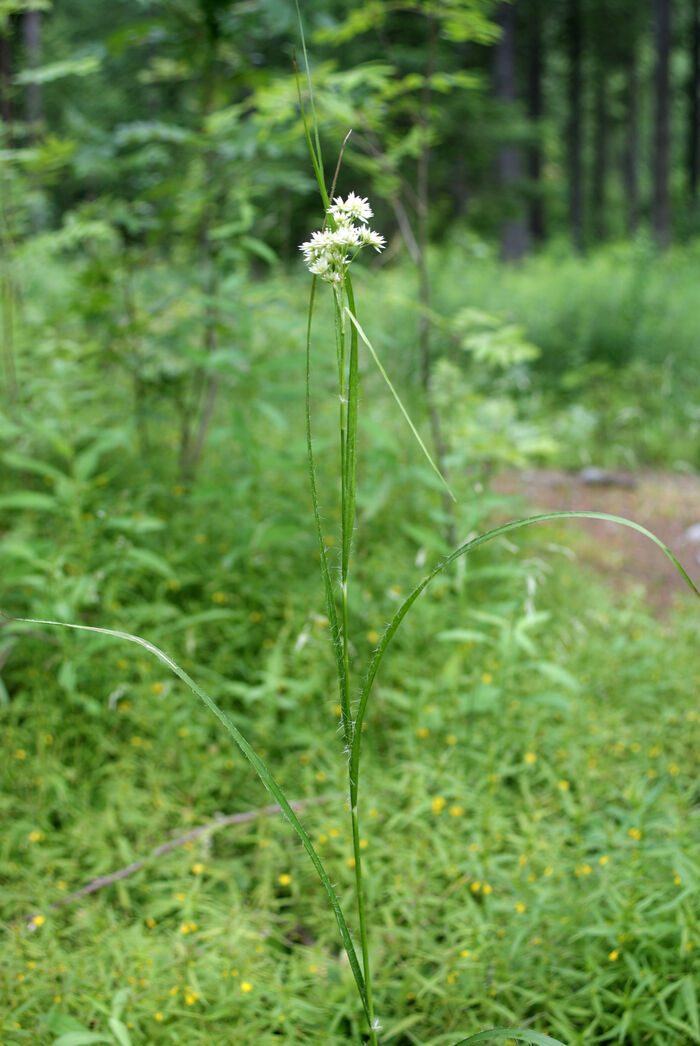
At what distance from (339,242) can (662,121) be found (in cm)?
1583

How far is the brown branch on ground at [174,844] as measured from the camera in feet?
5.61

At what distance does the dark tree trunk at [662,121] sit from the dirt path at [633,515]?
10.9 meters

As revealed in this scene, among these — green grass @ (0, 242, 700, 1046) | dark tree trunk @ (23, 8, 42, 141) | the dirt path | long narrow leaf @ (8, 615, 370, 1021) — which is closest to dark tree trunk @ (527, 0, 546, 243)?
dark tree trunk @ (23, 8, 42, 141)

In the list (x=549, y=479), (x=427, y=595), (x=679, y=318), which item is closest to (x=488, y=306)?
(x=679, y=318)

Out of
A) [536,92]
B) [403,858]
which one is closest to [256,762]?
[403,858]

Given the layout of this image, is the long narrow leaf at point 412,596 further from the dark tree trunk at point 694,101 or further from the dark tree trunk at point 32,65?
the dark tree trunk at point 694,101

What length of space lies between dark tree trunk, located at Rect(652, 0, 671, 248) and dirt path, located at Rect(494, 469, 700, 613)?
1088 cm

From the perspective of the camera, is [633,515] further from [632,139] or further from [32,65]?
[632,139]

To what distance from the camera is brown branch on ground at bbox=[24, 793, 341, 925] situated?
1.71 m

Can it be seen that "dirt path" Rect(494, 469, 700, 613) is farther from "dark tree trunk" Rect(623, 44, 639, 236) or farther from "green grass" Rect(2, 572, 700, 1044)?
"dark tree trunk" Rect(623, 44, 639, 236)

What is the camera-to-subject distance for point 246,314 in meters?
2.72

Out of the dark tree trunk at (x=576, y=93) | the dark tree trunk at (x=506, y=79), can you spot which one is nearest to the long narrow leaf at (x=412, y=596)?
the dark tree trunk at (x=506, y=79)

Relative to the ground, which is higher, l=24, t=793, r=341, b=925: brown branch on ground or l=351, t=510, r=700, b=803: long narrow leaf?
l=351, t=510, r=700, b=803: long narrow leaf

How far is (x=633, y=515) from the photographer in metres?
3.79
